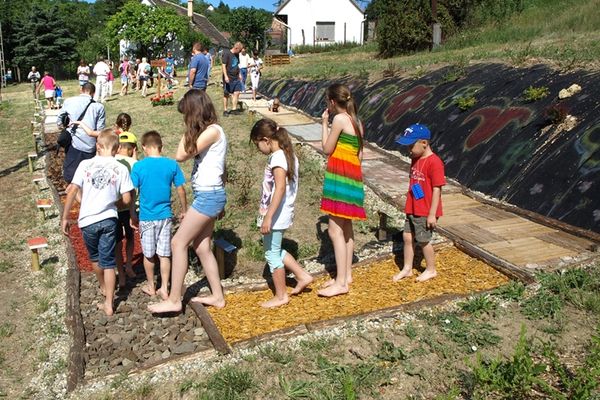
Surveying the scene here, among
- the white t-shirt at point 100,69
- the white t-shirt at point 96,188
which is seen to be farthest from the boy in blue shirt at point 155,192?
the white t-shirt at point 100,69

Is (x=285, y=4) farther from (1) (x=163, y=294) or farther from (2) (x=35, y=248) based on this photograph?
(1) (x=163, y=294)

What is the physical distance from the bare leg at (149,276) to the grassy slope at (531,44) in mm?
8496

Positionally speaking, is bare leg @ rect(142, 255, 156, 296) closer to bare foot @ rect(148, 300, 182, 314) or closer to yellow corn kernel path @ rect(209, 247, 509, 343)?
bare foot @ rect(148, 300, 182, 314)

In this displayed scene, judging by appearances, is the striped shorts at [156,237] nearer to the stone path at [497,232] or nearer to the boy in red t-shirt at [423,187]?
the boy in red t-shirt at [423,187]

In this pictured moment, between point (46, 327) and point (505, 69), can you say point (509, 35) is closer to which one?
point (505, 69)

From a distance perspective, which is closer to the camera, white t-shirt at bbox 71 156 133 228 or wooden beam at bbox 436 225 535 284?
white t-shirt at bbox 71 156 133 228

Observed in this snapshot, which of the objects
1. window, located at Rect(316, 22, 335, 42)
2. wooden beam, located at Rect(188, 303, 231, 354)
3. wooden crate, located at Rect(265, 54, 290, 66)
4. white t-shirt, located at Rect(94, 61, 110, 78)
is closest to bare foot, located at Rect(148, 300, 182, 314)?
wooden beam, located at Rect(188, 303, 231, 354)

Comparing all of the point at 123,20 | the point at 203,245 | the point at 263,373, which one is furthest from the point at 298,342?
the point at 123,20

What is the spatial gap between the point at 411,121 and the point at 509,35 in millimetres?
8864

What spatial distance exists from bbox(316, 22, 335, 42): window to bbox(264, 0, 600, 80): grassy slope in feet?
79.9

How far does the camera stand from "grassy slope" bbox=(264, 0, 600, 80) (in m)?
11.4

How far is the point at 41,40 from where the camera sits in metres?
47.7

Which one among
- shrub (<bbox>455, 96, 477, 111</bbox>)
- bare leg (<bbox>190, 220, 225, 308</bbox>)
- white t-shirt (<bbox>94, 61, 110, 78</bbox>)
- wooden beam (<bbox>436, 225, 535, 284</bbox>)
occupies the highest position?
white t-shirt (<bbox>94, 61, 110, 78</bbox>)

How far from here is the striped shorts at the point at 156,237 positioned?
5000mm
